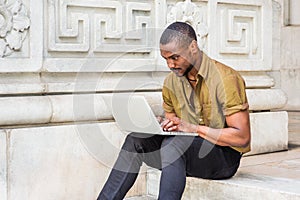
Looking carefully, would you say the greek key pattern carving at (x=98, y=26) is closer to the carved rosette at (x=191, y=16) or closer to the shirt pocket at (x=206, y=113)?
the carved rosette at (x=191, y=16)

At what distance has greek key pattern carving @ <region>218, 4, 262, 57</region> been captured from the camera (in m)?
5.08

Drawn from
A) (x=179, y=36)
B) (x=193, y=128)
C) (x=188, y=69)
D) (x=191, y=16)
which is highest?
(x=191, y=16)

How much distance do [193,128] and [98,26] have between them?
1202mm

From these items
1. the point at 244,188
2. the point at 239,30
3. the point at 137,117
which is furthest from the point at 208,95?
the point at 239,30

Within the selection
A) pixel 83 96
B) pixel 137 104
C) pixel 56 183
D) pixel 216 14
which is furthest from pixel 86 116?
pixel 216 14

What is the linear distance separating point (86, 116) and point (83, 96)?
134mm

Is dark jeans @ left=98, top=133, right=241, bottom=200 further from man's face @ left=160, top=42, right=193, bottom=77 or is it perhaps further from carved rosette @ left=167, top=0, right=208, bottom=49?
carved rosette @ left=167, top=0, right=208, bottom=49

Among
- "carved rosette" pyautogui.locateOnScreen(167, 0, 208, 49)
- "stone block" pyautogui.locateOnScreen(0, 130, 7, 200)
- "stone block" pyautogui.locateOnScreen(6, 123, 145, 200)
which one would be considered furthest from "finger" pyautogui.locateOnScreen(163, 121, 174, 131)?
"carved rosette" pyautogui.locateOnScreen(167, 0, 208, 49)

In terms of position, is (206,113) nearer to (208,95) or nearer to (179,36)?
(208,95)

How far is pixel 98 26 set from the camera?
14.2 ft

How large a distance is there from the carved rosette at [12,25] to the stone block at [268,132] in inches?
82.1

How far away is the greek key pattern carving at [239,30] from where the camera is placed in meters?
5.08

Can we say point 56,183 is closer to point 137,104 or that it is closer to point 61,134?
point 61,134

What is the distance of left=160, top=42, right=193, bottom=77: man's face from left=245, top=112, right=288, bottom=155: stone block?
1.81 meters
